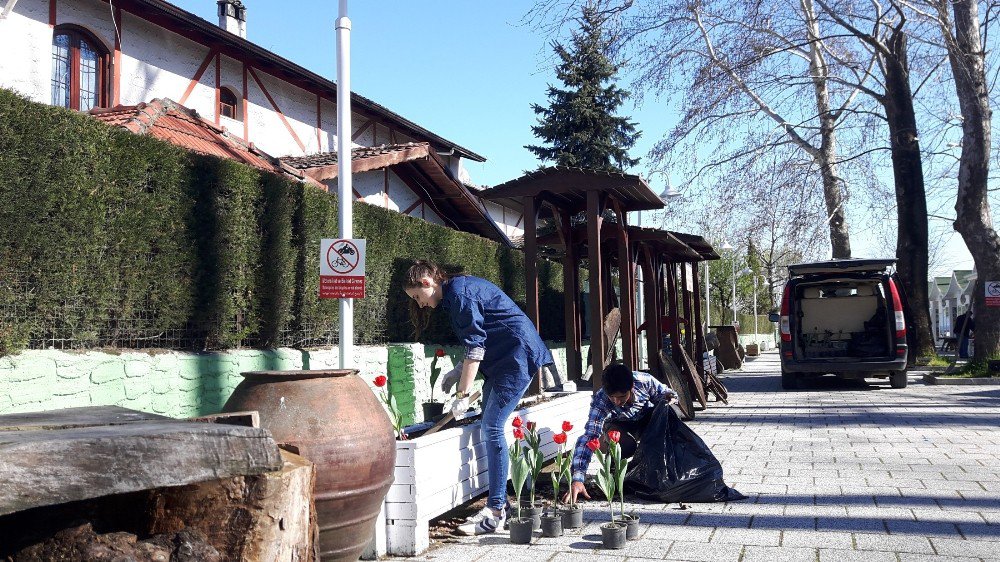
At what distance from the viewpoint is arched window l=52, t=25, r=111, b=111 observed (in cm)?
1405

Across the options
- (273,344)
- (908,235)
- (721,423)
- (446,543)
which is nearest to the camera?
(446,543)

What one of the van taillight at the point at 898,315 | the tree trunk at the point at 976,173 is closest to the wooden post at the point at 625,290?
the van taillight at the point at 898,315

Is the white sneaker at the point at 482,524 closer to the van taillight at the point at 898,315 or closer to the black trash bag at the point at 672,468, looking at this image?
the black trash bag at the point at 672,468

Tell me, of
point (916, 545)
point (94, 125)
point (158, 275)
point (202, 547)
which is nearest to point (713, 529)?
point (916, 545)

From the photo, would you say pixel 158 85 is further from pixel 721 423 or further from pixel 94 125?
pixel 721 423

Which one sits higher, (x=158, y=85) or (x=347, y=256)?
(x=158, y=85)

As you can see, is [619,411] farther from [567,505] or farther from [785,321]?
[785,321]

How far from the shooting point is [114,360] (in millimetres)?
6273

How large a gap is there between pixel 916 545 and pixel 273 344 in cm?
582

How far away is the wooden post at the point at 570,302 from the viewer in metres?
10.6

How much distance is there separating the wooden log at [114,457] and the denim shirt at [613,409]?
3.08m

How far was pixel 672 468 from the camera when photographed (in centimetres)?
611

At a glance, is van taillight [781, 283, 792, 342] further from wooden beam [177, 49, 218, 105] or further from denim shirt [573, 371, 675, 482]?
wooden beam [177, 49, 218, 105]

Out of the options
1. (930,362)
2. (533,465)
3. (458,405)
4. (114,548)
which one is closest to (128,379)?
(458,405)
